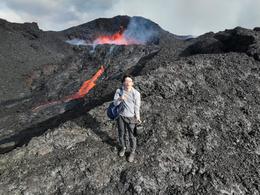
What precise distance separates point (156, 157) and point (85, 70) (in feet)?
107

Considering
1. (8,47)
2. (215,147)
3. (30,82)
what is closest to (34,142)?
(215,147)

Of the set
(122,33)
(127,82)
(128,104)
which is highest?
(127,82)

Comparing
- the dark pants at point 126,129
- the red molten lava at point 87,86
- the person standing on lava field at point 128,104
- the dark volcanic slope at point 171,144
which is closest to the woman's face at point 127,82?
the person standing on lava field at point 128,104

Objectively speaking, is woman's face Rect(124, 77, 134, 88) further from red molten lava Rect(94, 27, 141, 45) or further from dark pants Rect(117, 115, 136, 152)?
red molten lava Rect(94, 27, 141, 45)

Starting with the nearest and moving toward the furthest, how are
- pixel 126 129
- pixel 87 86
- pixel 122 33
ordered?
pixel 126 129 → pixel 87 86 → pixel 122 33

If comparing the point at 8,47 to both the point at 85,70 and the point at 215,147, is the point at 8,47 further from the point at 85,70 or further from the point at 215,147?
the point at 215,147

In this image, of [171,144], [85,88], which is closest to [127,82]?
[171,144]

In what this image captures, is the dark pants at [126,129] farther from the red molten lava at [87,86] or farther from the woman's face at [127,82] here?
the red molten lava at [87,86]

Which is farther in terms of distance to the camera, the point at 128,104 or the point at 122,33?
the point at 122,33

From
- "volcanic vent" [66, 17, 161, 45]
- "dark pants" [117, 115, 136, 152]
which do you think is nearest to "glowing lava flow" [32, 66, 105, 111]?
"dark pants" [117, 115, 136, 152]

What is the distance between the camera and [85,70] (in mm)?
42781

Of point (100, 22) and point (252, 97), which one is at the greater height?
point (252, 97)

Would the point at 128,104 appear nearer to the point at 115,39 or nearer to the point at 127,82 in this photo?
the point at 127,82

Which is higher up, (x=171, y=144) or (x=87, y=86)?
(x=171, y=144)
